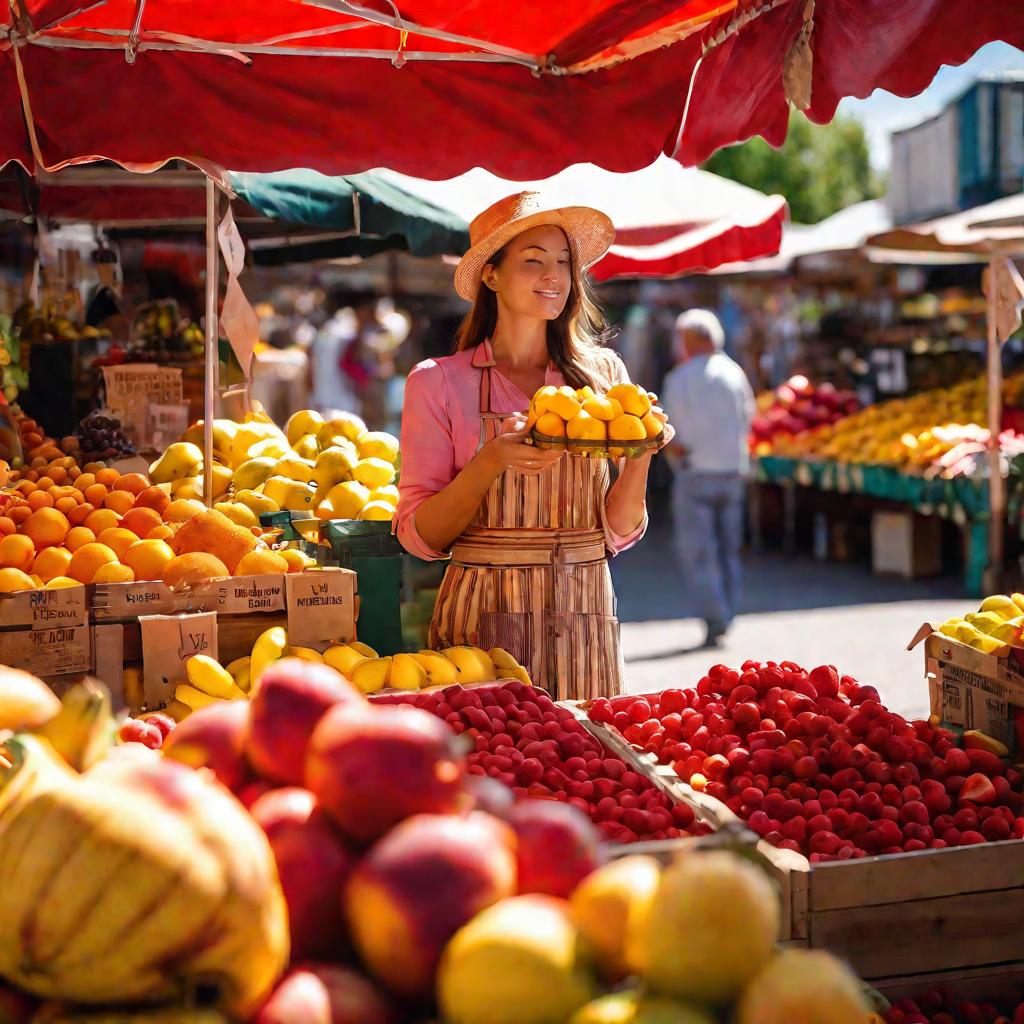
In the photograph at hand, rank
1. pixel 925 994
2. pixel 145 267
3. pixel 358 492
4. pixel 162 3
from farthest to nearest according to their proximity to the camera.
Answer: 1. pixel 145 267
2. pixel 358 492
3. pixel 162 3
4. pixel 925 994

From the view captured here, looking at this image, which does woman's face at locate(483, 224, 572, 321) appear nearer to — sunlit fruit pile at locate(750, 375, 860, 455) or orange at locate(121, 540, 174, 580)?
orange at locate(121, 540, 174, 580)

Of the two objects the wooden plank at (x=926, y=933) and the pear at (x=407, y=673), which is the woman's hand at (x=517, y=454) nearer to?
the pear at (x=407, y=673)

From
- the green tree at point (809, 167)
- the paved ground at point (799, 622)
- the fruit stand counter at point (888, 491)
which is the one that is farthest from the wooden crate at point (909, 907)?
the green tree at point (809, 167)

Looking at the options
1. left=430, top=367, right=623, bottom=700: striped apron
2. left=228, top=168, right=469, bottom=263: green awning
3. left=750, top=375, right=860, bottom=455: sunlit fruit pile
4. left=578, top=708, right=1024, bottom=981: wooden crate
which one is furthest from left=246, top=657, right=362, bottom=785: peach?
left=750, top=375, right=860, bottom=455: sunlit fruit pile

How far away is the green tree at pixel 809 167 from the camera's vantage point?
3994cm

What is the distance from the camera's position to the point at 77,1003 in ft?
4.19

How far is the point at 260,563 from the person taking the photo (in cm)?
360

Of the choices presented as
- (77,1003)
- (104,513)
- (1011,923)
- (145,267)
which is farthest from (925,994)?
(145,267)

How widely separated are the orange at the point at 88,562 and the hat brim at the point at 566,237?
1.37 metres

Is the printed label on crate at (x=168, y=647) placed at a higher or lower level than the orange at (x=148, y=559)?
lower

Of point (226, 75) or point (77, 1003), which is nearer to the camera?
point (77, 1003)

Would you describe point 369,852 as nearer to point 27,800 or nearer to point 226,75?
point 27,800

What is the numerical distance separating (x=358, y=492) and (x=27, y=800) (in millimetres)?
3309

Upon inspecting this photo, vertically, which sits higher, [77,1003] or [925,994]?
[77,1003]
